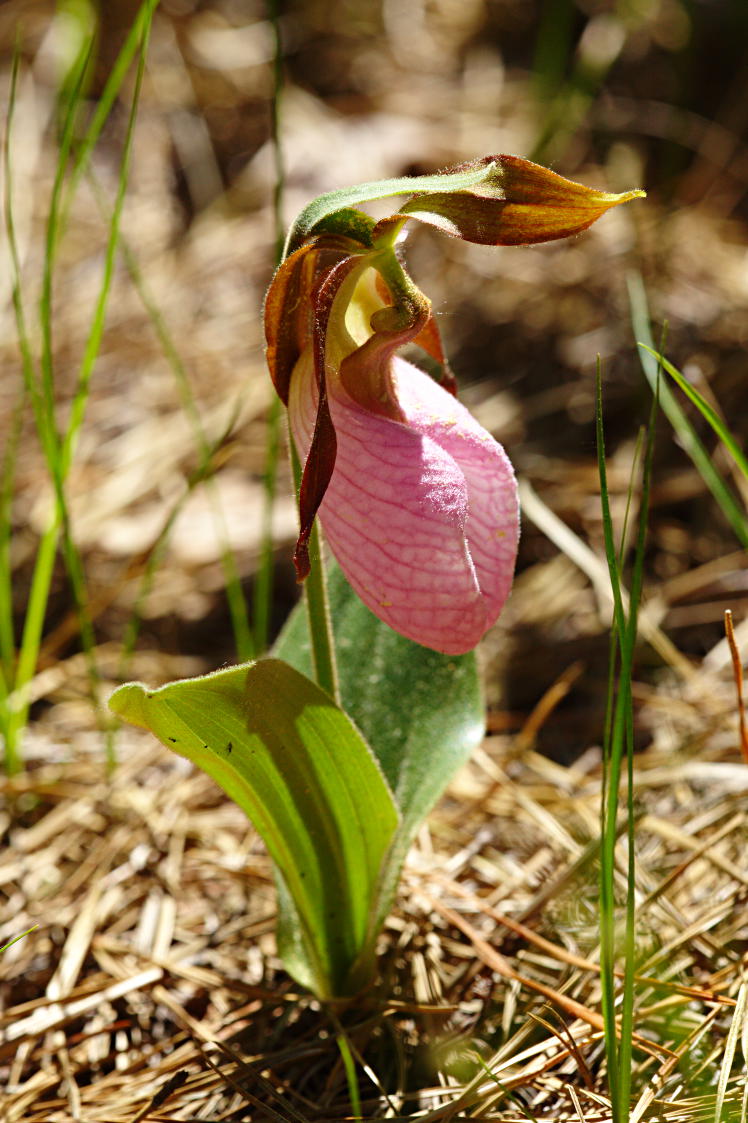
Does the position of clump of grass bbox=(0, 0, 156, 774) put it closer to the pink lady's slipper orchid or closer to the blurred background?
the blurred background

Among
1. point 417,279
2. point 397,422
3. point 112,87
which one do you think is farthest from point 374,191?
point 417,279

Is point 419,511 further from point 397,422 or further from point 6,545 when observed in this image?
point 6,545

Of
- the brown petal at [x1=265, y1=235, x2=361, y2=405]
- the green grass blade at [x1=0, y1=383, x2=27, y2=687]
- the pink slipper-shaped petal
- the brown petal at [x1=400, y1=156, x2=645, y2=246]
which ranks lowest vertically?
the green grass blade at [x1=0, y1=383, x2=27, y2=687]

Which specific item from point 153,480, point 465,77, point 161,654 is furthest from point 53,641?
point 465,77

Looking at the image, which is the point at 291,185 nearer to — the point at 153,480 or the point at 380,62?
the point at 380,62

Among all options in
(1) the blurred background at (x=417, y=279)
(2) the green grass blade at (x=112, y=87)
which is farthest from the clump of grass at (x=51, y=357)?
(1) the blurred background at (x=417, y=279)

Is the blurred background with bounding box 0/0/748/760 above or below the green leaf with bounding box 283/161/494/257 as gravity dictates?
below

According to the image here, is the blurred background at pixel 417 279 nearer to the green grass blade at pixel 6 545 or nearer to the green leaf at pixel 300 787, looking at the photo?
the green grass blade at pixel 6 545

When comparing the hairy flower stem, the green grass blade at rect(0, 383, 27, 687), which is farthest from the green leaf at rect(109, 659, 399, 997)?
the green grass blade at rect(0, 383, 27, 687)
